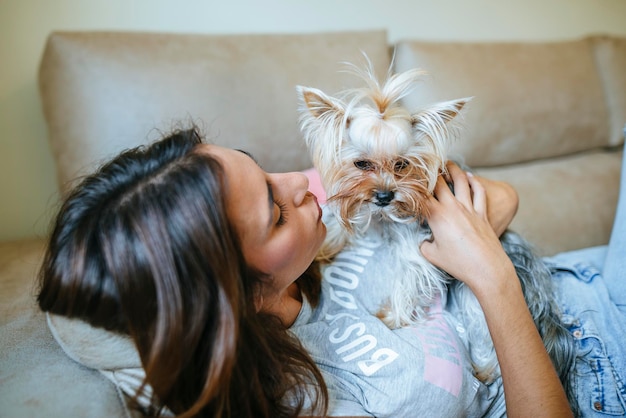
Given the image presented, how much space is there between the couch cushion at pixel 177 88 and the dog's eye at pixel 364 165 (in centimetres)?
43

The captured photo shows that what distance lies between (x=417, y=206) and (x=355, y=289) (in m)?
0.26

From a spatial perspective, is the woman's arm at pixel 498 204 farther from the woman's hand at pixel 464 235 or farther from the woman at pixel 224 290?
the woman at pixel 224 290

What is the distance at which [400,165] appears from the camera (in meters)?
1.16

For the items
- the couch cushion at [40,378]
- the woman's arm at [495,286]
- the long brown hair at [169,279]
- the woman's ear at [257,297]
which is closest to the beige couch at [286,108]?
the couch cushion at [40,378]

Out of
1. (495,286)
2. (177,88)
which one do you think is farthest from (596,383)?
(177,88)

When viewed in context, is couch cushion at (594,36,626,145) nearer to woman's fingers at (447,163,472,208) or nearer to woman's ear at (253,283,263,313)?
woman's fingers at (447,163,472,208)

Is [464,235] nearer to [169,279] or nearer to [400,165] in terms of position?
[400,165]

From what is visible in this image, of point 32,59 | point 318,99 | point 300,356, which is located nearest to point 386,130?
point 318,99

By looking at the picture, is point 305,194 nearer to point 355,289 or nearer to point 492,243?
point 355,289

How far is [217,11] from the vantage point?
1674mm

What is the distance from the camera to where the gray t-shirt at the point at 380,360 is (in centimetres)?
84

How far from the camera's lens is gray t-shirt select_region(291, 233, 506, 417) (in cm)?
84

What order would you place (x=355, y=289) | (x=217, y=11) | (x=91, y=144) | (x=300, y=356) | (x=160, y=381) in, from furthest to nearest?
(x=217, y=11)
(x=91, y=144)
(x=355, y=289)
(x=300, y=356)
(x=160, y=381)

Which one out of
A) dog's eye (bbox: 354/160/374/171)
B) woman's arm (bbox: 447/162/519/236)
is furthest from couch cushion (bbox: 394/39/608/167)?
dog's eye (bbox: 354/160/374/171)
